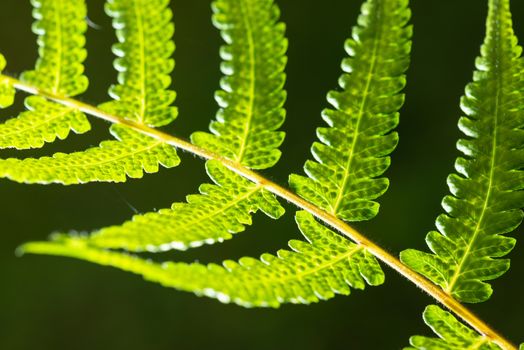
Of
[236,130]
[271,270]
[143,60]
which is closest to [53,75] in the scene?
[143,60]

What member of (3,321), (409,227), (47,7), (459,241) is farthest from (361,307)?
(47,7)

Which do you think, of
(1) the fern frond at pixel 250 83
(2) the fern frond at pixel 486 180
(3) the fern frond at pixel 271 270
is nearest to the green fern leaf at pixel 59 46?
(1) the fern frond at pixel 250 83

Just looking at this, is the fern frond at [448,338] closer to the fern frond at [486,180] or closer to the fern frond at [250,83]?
the fern frond at [486,180]

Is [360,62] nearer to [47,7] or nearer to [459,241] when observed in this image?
[459,241]

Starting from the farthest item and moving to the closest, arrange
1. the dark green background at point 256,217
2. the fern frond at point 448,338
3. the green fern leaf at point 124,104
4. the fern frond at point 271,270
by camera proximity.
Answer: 1. the dark green background at point 256,217
2. the green fern leaf at point 124,104
3. the fern frond at point 448,338
4. the fern frond at point 271,270

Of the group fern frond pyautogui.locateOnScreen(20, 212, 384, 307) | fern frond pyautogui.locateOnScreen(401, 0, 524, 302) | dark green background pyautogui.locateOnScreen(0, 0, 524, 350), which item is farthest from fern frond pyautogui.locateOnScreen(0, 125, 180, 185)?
dark green background pyautogui.locateOnScreen(0, 0, 524, 350)

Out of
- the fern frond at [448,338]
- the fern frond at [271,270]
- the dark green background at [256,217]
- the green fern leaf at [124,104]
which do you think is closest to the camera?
the fern frond at [271,270]
